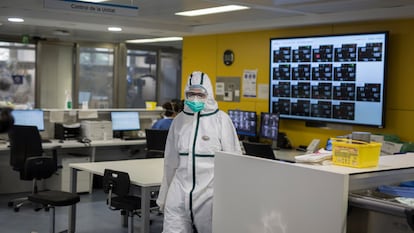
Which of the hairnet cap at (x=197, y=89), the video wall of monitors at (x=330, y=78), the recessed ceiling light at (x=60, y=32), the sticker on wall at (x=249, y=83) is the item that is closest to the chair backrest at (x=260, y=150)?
the video wall of monitors at (x=330, y=78)

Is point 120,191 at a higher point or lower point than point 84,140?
lower

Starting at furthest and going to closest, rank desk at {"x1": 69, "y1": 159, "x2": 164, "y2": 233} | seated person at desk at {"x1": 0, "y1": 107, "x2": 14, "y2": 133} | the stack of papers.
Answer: desk at {"x1": 69, "y1": 159, "x2": 164, "y2": 233}
the stack of papers
seated person at desk at {"x1": 0, "y1": 107, "x2": 14, "y2": 133}

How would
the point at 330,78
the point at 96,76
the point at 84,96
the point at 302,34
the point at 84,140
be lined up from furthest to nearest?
the point at 96,76, the point at 84,96, the point at 84,140, the point at 302,34, the point at 330,78

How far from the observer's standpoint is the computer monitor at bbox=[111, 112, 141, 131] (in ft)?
26.9

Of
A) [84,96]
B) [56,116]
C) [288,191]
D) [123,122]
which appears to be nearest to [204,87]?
[288,191]

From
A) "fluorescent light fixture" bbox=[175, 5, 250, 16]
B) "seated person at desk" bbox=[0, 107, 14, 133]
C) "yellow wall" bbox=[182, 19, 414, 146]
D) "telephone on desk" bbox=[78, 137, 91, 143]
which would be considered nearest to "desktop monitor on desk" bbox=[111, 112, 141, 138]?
"telephone on desk" bbox=[78, 137, 91, 143]

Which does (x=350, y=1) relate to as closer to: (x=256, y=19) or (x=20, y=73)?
(x=256, y=19)

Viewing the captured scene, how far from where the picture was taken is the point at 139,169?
5.23 meters

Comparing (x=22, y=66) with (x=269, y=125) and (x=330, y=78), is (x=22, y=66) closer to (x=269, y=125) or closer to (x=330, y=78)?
(x=269, y=125)

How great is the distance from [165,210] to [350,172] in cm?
184

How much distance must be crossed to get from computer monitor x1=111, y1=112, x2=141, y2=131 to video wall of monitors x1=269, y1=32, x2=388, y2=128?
7.10ft

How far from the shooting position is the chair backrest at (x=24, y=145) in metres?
6.55

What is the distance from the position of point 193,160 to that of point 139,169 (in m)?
1.52

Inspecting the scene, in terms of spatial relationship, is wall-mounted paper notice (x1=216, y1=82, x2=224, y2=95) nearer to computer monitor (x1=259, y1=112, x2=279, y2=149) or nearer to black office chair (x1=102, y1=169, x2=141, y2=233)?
computer monitor (x1=259, y1=112, x2=279, y2=149)
